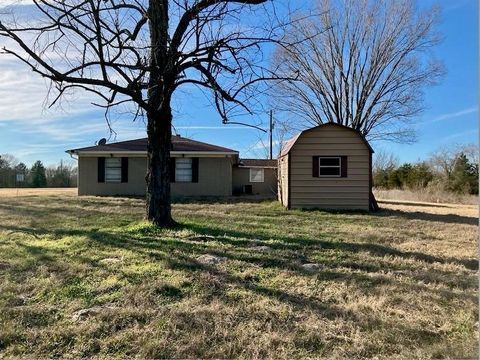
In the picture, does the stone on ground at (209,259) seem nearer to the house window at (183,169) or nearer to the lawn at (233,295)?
the lawn at (233,295)

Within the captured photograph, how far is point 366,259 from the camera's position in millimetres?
6176

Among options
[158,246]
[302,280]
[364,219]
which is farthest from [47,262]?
[364,219]

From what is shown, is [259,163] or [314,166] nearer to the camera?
[314,166]

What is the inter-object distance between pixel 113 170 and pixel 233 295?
16267 mm

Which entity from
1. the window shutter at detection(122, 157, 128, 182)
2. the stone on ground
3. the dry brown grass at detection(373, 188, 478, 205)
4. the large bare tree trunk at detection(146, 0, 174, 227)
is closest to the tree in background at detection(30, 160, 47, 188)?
the window shutter at detection(122, 157, 128, 182)

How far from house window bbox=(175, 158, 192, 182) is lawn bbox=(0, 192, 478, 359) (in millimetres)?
11026

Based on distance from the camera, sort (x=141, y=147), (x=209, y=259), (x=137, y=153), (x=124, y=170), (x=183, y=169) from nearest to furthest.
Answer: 1. (x=209, y=259)
2. (x=137, y=153)
3. (x=124, y=170)
4. (x=183, y=169)
5. (x=141, y=147)

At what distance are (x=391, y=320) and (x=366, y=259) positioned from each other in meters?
2.54

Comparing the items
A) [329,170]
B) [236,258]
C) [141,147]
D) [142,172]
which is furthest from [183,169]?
[236,258]

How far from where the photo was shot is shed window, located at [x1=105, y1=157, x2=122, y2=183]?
758 inches

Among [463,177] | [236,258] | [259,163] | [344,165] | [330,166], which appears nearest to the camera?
[236,258]

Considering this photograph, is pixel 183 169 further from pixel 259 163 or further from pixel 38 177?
pixel 38 177

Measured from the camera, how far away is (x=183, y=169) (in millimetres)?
19422

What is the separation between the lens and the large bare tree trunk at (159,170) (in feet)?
28.4
